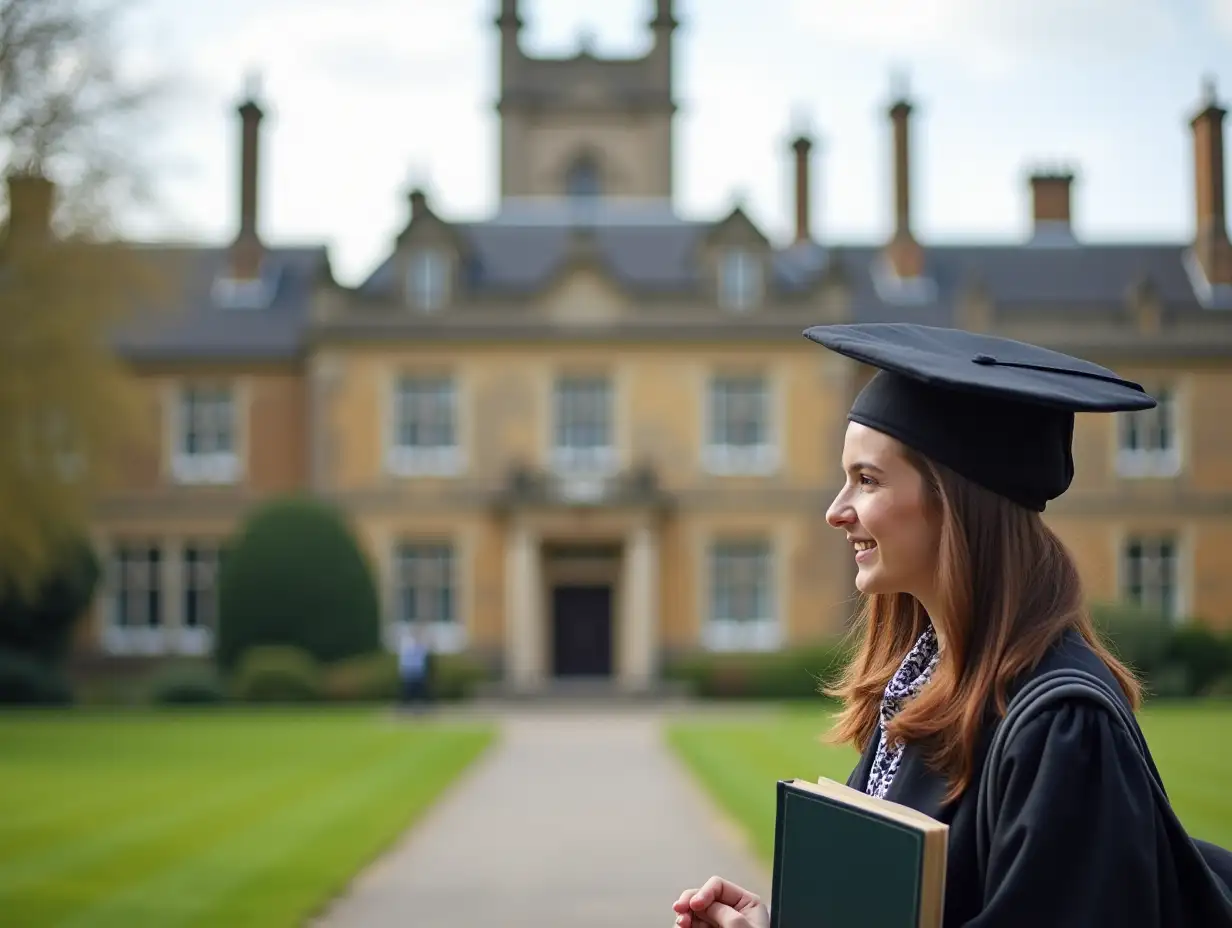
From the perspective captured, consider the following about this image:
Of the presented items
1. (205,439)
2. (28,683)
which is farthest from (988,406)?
(205,439)

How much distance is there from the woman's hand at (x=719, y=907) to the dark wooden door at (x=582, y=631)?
1164 inches

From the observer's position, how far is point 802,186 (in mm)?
36719

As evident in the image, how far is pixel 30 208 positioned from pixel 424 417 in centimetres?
1316

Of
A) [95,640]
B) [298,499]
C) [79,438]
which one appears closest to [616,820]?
[79,438]

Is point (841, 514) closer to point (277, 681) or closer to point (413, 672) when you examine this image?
point (413, 672)

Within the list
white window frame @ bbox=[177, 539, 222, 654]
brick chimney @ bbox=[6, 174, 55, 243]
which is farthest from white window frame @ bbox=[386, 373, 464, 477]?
brick chimney @ bbox=[6, 174, 55, 243]

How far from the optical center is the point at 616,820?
11727mm

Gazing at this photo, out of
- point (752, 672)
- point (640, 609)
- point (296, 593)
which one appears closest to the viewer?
point (296, 593)

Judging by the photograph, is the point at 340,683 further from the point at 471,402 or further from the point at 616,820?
the point at 616,820

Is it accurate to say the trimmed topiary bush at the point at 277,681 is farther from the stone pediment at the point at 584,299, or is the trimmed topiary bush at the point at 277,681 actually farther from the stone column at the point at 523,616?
the stone pediment at the point at 584,299

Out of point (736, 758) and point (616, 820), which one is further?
point (736, 758)

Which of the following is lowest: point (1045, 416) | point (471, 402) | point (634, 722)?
point (634, 722)

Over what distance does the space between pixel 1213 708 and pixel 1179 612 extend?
856cm

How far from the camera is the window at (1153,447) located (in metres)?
32.5
